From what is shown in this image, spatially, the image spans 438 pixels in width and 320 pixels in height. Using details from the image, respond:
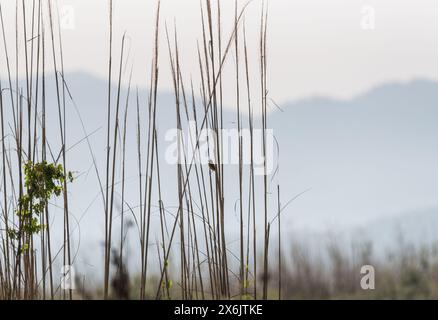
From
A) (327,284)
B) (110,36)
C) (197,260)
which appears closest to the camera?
(110,36)

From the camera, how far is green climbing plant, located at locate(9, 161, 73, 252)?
2188 mm

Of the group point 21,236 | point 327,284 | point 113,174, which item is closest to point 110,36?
point 113,174

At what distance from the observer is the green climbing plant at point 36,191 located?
219 centimetres

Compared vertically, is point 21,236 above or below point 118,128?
below

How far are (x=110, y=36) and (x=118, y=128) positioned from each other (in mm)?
305

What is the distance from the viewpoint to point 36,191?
7.23ft
